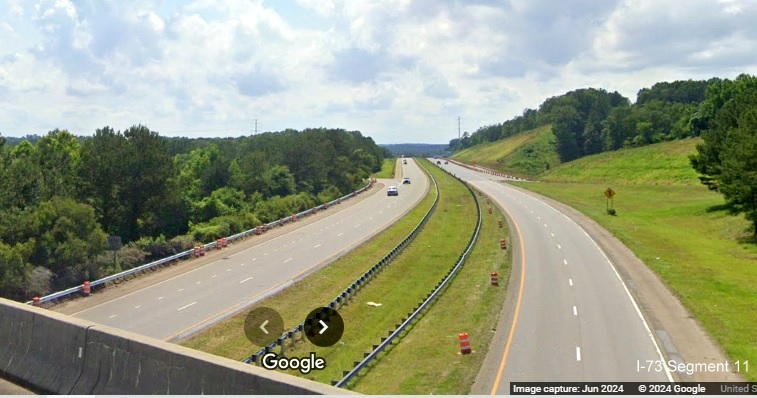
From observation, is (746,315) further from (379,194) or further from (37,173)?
(379,194)

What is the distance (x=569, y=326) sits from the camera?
89.1 ft

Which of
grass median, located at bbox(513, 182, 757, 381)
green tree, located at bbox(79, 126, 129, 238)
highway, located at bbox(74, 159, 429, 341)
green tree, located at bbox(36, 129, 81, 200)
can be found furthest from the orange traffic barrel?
green tree, located at bbox(79, 126, 129, 238)

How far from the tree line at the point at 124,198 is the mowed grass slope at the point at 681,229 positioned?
106 feet

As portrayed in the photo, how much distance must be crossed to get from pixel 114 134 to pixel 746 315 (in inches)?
2251

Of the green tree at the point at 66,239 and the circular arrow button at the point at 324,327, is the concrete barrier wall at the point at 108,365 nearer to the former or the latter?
the circular arrow button at the point at 324,327

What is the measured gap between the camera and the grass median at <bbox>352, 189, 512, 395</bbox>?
2053 centimetres

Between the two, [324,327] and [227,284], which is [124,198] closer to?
[227,284]

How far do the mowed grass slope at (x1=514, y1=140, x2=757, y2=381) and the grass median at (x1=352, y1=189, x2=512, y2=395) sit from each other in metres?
7.74

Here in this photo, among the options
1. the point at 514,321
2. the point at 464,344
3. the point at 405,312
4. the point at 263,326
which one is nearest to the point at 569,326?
the point at 514,321

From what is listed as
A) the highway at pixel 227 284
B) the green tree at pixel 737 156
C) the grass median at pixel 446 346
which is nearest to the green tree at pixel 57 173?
the highway at pixel 227 284

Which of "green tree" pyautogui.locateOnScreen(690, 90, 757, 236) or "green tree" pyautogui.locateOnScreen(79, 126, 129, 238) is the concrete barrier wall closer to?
"green tree" pyautogui.locateOnScreen(690, 90, 757, 236)

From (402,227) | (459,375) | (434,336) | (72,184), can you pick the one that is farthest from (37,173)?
(459,375)

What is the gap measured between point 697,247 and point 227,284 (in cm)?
3269

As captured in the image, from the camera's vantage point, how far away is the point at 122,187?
66250 millimetres
